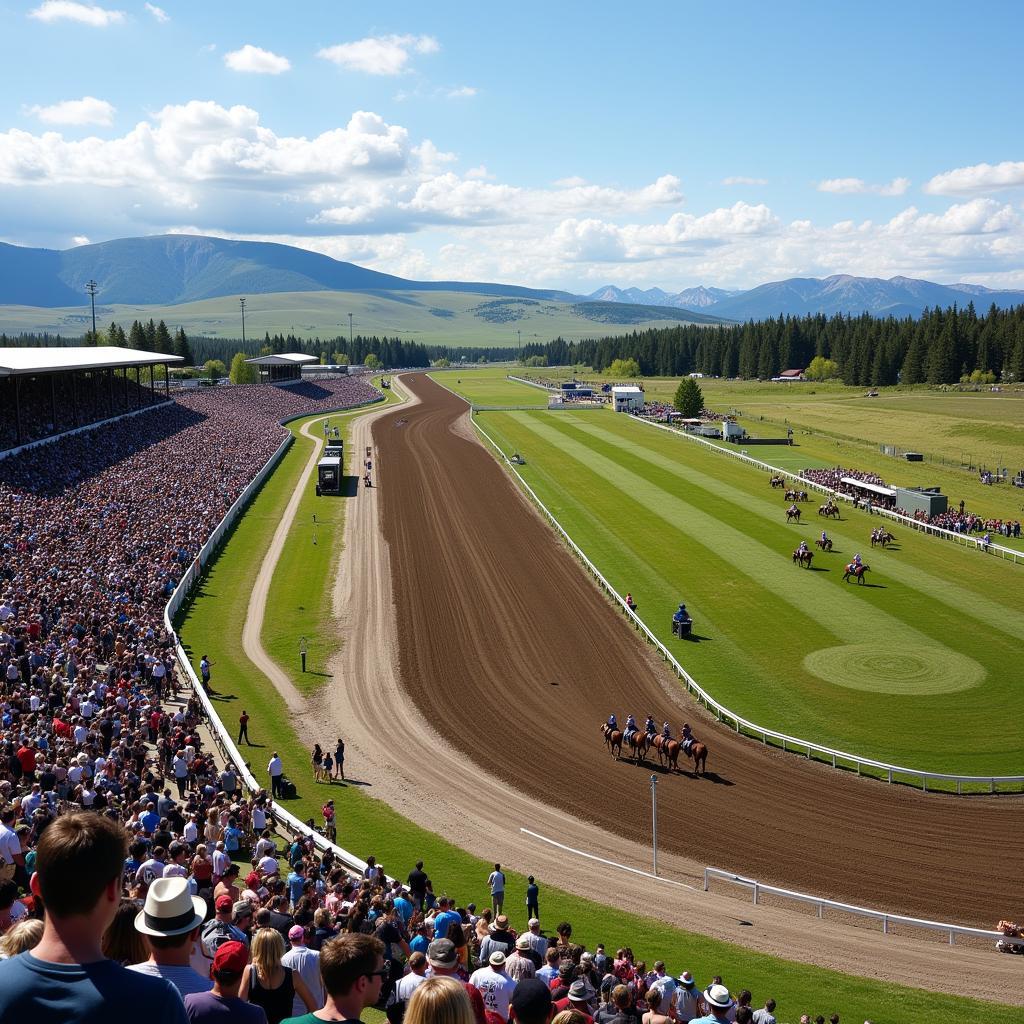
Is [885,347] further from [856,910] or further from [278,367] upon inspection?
[856,910]

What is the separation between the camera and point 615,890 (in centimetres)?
2075

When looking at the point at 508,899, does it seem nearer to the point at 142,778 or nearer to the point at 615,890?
the point at 615,890

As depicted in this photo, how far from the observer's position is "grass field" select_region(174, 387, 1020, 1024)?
16359 mm

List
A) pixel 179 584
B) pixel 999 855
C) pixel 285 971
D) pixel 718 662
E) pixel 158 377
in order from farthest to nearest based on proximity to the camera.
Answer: pixel 158 377 → pixel 179 584 → pixel 718 662 → pixel 999 855 → pixel 285 971

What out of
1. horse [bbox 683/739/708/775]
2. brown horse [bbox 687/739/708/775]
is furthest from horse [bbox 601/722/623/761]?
brown horse [bbox 687/739/708/775]

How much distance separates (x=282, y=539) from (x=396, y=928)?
41306 millimetres

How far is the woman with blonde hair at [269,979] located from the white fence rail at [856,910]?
14.9m

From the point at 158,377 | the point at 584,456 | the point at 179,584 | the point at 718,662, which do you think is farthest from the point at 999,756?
the point at 158,377

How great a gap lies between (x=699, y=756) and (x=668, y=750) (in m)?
0.83

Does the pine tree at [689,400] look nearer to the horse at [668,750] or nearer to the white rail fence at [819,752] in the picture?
the white rail fence at [819,752]

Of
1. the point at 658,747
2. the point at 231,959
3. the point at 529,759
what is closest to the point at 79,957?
the point at 231,959

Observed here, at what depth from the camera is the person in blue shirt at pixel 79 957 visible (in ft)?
13.0

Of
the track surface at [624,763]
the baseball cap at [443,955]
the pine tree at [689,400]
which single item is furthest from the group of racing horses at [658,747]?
the pine tree at [689,400]

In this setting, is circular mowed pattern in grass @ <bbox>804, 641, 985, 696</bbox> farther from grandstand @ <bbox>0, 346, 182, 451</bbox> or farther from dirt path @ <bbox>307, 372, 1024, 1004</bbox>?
grandstand @ <bbox>0, 346, 182, 451</bbox>
